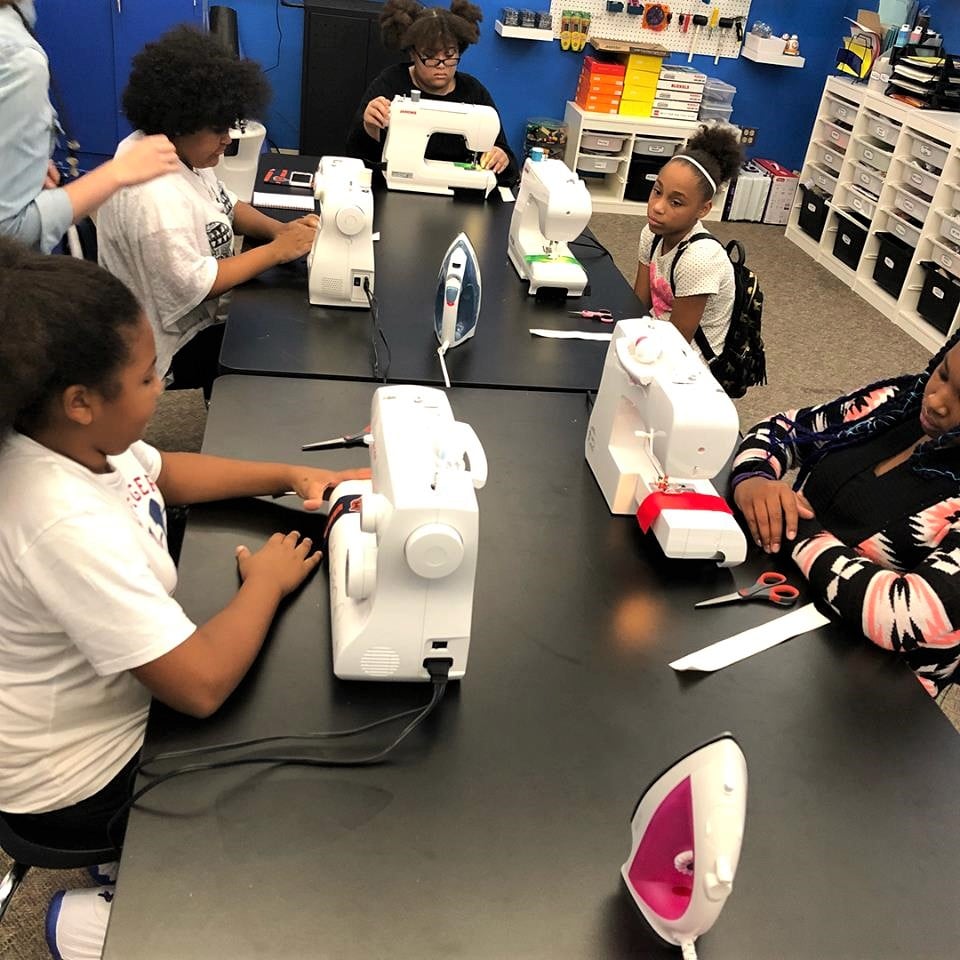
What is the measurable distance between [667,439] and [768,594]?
263 millimetres

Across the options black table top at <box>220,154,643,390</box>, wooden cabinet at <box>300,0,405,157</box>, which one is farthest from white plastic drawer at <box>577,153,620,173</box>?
black table top at <box>220,154,643,390</box>

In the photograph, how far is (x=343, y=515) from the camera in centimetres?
126

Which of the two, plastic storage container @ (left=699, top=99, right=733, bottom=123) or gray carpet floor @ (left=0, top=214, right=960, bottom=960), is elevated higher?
plastic storage container @ (left=699, top=99, right=733, bottom=123)

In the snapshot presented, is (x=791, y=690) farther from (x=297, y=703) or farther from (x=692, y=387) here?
(x=297, y=703)

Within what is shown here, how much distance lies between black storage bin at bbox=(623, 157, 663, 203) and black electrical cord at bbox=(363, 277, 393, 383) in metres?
3.47

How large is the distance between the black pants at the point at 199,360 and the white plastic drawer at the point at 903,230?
328 cm

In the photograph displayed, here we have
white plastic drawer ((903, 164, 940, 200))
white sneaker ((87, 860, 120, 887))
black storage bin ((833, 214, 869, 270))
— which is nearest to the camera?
white sneaker ((87, 860, 120, 887))

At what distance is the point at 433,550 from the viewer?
1.00 metres

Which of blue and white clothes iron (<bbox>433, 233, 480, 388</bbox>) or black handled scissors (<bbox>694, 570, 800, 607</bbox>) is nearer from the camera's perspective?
black handled scissors (<bbox>694, 570, 800, 607</bbox>)

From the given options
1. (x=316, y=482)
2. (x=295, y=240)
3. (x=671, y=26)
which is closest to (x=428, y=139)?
(x=295, y=240)

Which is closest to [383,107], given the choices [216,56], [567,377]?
[216,56]

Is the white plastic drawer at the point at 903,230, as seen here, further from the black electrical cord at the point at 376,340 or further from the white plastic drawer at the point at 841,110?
the black electrical cord at the point at 376,340

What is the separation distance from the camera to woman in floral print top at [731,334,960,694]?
126cm

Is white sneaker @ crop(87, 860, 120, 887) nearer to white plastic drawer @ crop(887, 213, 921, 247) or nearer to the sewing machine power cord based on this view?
the sewing machine power cord
